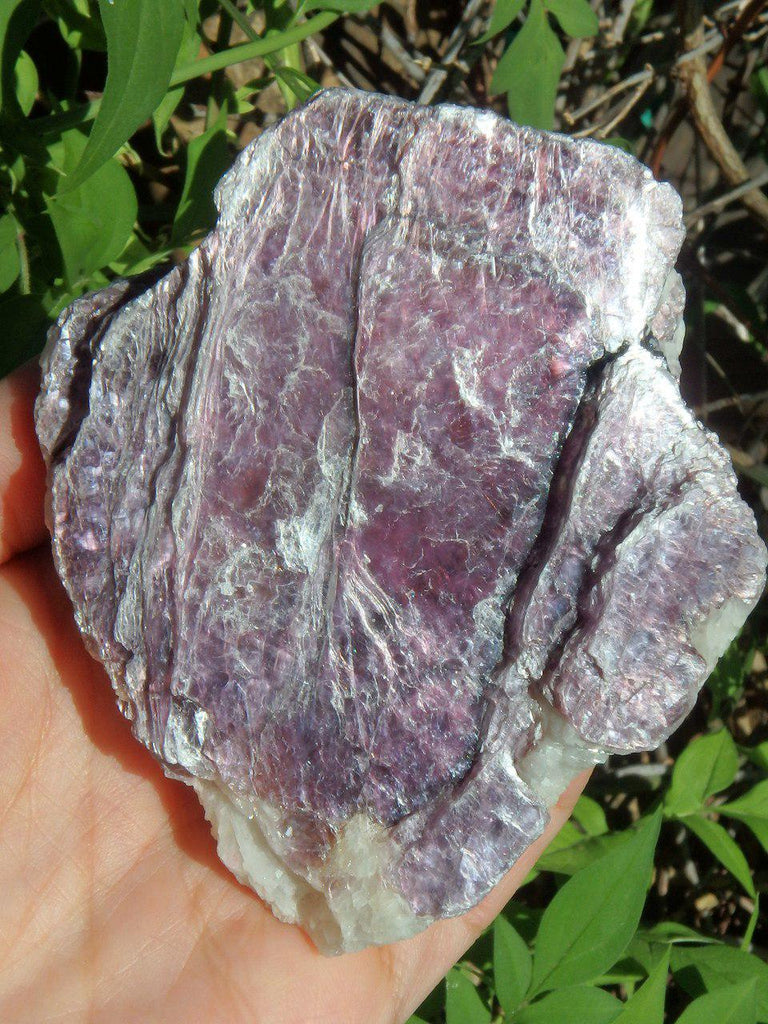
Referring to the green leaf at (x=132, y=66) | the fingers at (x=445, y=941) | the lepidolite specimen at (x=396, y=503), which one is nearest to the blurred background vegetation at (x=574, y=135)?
the green leaf at (x=132, y=66)

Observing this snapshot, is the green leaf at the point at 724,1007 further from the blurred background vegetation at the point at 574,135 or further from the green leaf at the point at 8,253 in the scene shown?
the green leaf at the point at 8,253

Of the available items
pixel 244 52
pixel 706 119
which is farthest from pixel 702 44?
pixel 244 52

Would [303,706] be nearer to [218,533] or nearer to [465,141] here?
[218,533]

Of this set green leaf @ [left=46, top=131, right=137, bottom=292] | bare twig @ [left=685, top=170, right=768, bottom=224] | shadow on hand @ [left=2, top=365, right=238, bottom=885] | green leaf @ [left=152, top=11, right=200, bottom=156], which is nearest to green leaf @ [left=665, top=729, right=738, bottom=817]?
shadow on hand @ [left=2, top=365, right=238, bottom=885]

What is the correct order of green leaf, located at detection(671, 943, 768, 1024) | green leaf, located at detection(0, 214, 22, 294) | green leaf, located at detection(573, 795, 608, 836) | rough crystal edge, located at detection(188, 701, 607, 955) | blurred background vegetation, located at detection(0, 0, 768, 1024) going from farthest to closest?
green leaf, located at detection(573, 795, 608, 836)
green leaf, located at detection(671, 943, 768, 1024)
green leaf, located at detection(0, 214, 22, 294)
blurred background vegetation, located at detection(0, 0, 768, 1024)
rough crystal edge, located at detection(188, 701, 607, 955)

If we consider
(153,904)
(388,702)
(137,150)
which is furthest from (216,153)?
(153,904)

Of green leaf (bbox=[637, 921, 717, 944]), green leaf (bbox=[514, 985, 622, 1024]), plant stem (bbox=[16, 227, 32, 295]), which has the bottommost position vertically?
green leaf (bbox=[637, 921, 717, 944])

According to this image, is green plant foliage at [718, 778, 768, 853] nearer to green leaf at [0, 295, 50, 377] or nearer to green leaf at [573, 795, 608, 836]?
green leaf at [573, 795, 608, 836]
